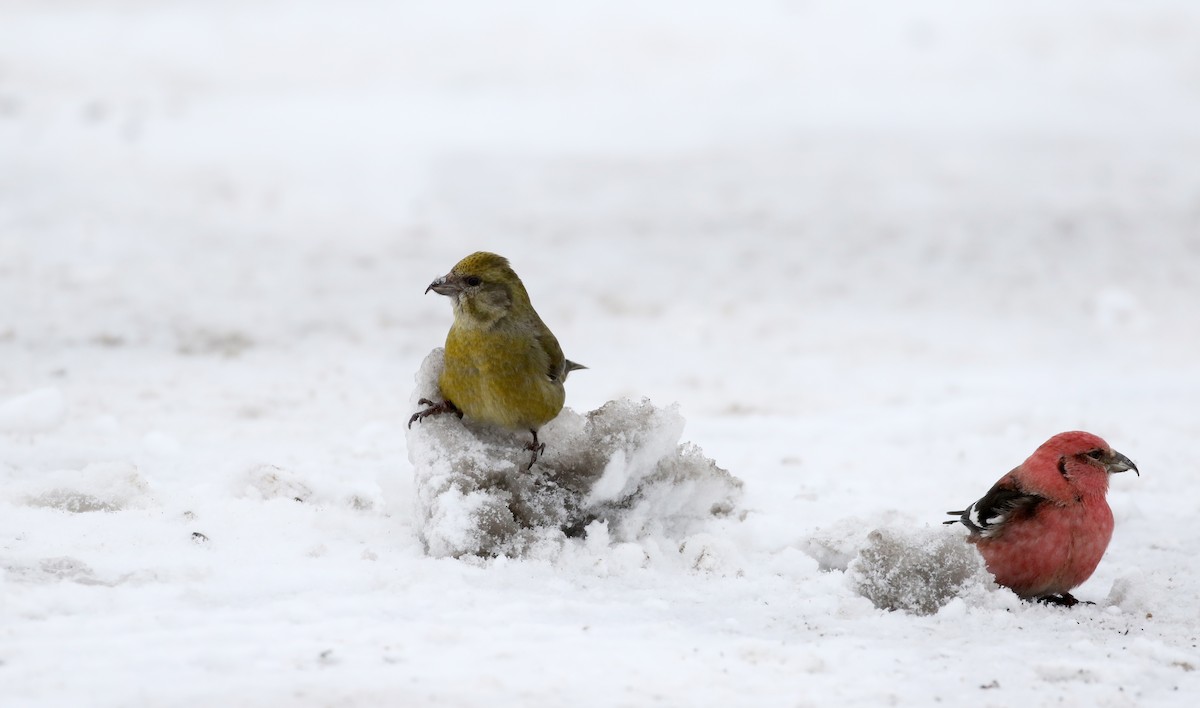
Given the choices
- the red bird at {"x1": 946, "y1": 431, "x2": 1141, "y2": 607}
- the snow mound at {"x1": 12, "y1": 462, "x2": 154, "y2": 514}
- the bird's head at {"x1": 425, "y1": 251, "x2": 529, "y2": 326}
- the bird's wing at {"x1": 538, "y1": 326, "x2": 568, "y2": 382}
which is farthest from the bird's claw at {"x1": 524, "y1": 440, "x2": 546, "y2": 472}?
the red bird at {"x1": 946, "y1": 431, "x2": 1141, "y2": 607}

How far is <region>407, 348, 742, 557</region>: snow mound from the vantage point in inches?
174

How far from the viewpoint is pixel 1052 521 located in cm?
452

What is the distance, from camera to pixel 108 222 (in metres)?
11.4

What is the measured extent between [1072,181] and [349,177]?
8214mm

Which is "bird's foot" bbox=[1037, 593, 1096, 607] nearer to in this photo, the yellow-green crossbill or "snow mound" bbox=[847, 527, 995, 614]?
"snow mound" bbox=[847, 527, 995, 614]

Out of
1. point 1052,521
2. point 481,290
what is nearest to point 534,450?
point 481,290

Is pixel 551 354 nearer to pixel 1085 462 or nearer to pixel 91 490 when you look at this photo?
pixel 91 490

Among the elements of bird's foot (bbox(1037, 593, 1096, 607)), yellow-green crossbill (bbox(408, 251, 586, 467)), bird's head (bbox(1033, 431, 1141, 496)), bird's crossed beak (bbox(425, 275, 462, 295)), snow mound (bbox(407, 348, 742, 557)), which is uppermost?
bird's crossed beak (bbox(425, 275, 462, 295))

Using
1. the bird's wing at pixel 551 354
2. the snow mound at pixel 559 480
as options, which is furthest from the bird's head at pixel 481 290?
the snow mound at pixel 559 480

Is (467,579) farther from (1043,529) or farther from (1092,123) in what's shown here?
(1092,123)

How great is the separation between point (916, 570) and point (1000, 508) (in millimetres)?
569

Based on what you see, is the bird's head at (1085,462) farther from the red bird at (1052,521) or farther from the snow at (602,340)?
the snow at (602,340)

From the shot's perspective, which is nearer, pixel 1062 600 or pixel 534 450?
pixel 1062 600

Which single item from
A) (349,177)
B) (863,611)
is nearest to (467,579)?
(863,611)
